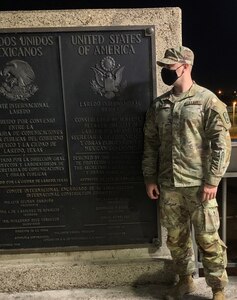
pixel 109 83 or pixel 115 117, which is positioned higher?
pixel 109 83

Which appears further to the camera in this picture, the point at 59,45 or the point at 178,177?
the point at 59,45

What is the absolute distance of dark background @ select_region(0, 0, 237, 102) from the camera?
32.4ft

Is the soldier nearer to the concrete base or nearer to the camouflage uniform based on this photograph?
the camouflage uniform

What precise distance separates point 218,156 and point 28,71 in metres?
1.71

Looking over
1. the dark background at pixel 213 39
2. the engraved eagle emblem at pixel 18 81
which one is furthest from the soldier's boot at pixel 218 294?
the dark background at pixel 213 39

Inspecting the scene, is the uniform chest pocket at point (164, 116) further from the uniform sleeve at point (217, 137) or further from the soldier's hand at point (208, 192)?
the soldier's hand at point (208, 192)

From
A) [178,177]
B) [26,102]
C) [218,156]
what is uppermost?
[26,102]

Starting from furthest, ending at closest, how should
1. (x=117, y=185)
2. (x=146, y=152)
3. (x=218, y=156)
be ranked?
(x=117, y=185) → (x=146, y=152) → (x=218, y=156)

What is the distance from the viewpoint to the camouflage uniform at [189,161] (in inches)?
116

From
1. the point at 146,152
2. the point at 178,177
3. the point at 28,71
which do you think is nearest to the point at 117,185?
the point at 146,152

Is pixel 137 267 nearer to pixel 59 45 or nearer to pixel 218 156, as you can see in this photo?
pixel 218 156

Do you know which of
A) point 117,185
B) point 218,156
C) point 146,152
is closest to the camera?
point 218,156

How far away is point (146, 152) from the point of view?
3.35 meters

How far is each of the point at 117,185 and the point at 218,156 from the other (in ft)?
3.46
